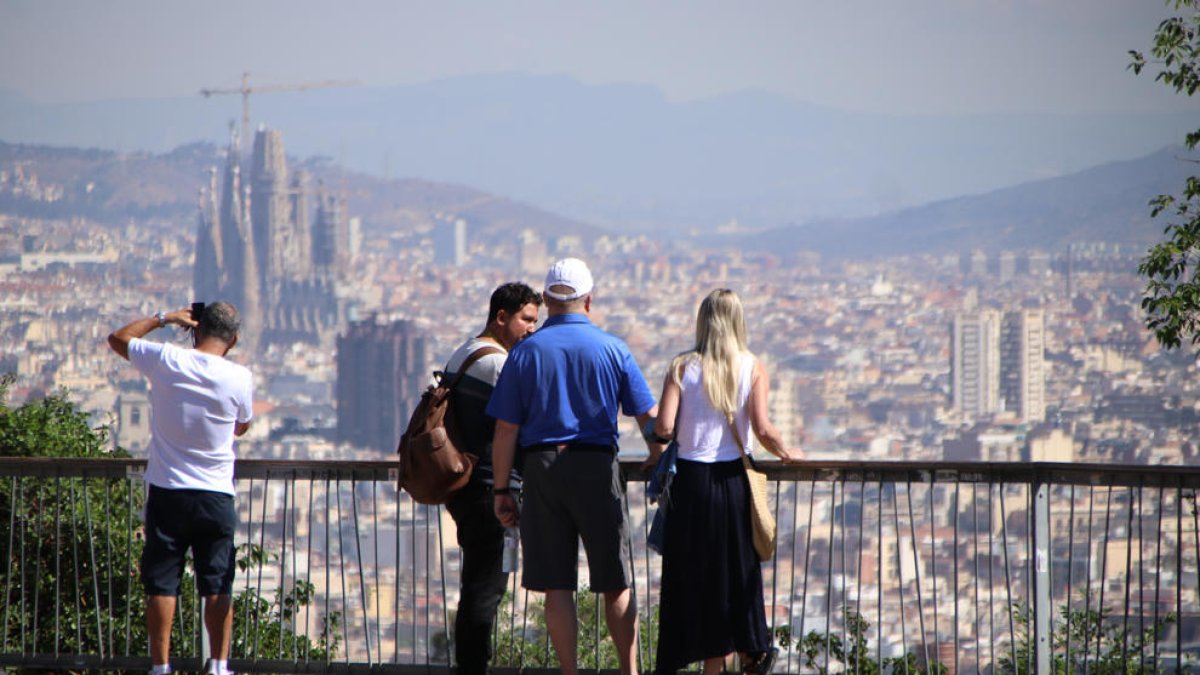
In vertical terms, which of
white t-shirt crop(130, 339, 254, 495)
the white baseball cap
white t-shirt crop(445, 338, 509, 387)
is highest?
the white baseball cap

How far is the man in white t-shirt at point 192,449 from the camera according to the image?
17.9ft

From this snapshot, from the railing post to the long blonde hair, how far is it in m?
1.35

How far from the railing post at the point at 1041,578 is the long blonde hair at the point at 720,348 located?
4.42ft

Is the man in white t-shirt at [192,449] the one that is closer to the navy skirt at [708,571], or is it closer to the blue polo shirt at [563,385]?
the blue polo shirt at [563,385]

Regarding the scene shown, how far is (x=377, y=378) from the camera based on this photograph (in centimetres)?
17975

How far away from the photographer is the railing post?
5.79 metres

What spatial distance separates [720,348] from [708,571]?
783mm

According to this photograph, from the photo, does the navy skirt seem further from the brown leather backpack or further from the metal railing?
the brown leather backpack

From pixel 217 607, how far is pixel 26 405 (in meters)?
6.46

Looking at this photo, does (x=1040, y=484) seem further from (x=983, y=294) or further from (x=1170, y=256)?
(x=983, y=294)

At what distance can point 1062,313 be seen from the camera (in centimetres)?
18050

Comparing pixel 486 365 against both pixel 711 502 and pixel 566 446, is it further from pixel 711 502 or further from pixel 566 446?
pixel 711 502

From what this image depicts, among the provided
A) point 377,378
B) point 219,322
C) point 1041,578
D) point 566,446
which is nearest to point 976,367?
point 377,378

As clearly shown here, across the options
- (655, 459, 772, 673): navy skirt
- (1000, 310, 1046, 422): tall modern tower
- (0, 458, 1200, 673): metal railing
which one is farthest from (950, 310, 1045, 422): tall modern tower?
(655, 459, 772, 673): navy skirt
